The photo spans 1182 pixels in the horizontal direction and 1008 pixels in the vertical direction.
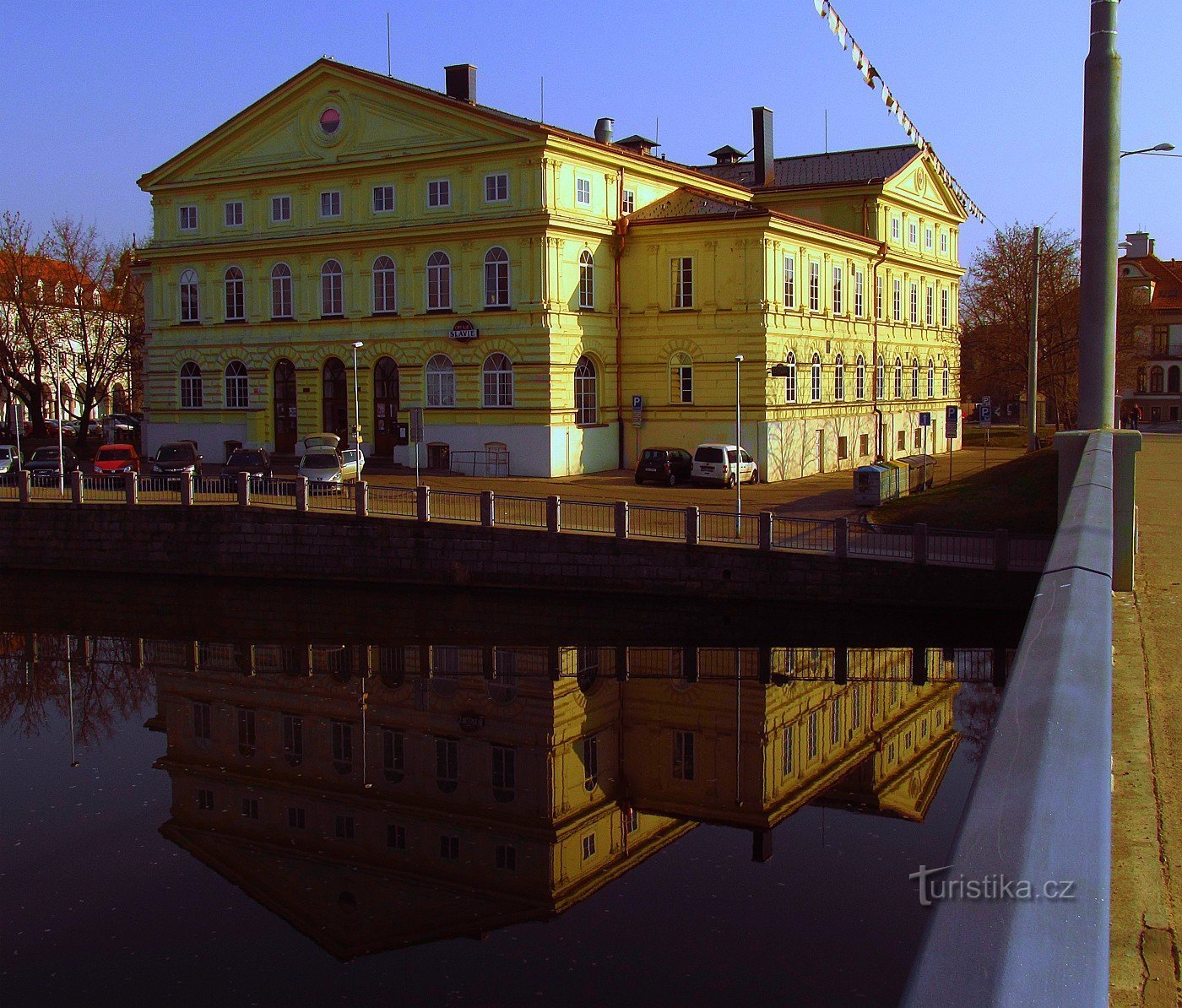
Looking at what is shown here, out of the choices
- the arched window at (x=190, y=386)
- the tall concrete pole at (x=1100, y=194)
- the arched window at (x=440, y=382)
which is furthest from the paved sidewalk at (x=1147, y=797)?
the arched window at (x=190, y=386)

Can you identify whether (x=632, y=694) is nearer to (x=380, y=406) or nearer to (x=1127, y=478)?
(x=1127, y=478)

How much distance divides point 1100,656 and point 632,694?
19.8 m

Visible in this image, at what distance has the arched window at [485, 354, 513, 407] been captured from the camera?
42.7 m

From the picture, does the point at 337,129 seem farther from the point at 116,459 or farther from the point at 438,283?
the point at 116,459

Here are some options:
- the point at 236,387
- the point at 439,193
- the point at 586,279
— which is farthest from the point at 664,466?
the point at 236,387

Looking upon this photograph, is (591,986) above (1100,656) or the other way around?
the other way around

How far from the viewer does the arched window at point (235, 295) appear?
4844 cm

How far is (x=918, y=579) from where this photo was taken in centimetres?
2716

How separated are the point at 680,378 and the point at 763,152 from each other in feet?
A: 56.4

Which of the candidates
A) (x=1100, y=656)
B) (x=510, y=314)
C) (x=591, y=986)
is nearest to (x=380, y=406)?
(x=510, y=314)

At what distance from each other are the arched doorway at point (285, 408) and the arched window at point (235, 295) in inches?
107

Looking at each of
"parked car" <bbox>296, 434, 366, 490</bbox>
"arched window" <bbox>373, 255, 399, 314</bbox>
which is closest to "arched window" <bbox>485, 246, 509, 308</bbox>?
"arched window" <bbox>373, 255, 399, 314</bbox>

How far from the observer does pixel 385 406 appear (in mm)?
45969

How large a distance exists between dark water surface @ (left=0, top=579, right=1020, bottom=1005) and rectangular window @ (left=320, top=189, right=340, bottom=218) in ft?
63.9
